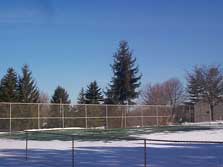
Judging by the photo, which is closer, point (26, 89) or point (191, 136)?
point (191, 136)

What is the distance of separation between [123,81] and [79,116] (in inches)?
1199

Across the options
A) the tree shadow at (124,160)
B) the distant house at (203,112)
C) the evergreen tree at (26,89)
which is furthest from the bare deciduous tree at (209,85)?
the tree shadow at (124,160)

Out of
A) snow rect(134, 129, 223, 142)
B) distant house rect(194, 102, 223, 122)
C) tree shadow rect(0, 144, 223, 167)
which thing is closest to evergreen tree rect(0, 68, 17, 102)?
distant house rect(194, 102, 223, 122)

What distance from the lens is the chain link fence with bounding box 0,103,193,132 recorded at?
1731 inches

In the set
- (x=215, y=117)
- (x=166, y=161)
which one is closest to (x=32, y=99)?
(x=215, y=117)

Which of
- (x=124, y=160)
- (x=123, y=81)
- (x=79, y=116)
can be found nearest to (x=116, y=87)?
(x=123, y=81)

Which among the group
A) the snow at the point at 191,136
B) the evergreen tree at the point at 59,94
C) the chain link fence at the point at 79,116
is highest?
the evergreen tree at the point at 59,94

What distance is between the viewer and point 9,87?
66125 mm

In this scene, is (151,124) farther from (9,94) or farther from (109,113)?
(9,94)

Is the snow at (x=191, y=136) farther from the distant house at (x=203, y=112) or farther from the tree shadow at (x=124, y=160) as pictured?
the distant house at (x=203, y=112)

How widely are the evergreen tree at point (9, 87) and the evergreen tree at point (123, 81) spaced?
18.0 metres

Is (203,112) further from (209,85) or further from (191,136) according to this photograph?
(191,136)

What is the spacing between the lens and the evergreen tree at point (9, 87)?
65125mm

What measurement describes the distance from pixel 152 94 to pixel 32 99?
1294 inches
